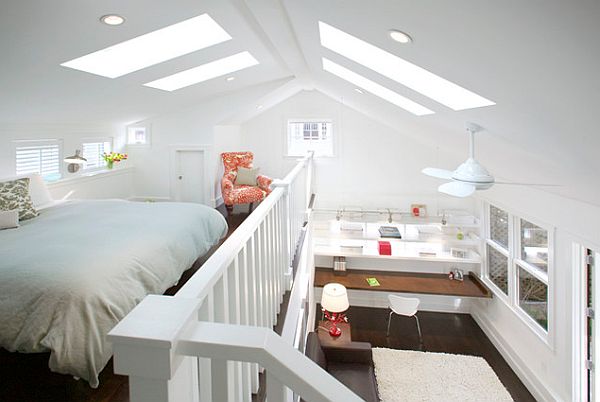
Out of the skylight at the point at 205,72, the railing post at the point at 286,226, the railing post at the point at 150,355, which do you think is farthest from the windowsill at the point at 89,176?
the railing post at the point at 150,355

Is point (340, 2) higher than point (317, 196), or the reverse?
point (340, 2)

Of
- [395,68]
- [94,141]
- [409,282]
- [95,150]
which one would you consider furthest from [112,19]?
[409,282]

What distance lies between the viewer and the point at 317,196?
7.40 meters

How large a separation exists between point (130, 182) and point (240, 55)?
356 centimetres

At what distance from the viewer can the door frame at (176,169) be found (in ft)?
21.3

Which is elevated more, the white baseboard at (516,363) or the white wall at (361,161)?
Answer: the white wall at (361,161)

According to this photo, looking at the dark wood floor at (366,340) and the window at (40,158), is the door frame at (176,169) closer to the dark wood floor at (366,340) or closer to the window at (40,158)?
the dark wood floor at (366,340)

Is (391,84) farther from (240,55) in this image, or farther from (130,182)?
(130,182)

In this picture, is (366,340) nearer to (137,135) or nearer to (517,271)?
(517,271)

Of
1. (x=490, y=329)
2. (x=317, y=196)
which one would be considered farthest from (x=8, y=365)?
(x=490, y=329)

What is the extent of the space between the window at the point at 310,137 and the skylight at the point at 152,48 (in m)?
3.83

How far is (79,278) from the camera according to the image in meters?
1.97

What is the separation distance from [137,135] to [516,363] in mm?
7132

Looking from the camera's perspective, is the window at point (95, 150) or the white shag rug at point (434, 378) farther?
the window at point (95, 150)
